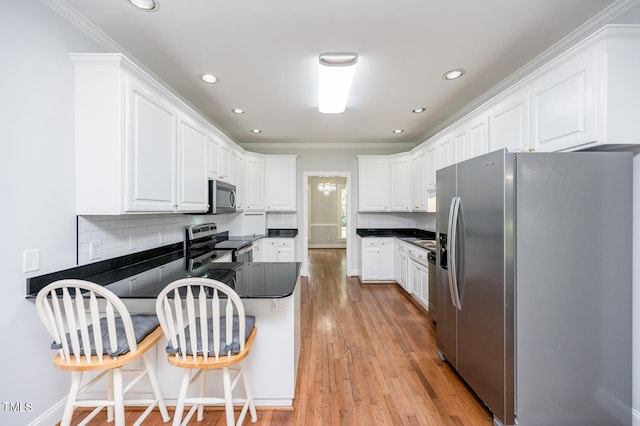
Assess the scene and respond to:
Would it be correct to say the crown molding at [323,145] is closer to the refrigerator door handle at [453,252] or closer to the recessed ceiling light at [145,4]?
the refrigerator door handle at [453,252]

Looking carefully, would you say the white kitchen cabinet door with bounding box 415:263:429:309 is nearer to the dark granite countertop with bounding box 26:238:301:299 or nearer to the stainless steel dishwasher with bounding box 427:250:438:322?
the stainless steel dishwasher with bounding box 427:250:438:322

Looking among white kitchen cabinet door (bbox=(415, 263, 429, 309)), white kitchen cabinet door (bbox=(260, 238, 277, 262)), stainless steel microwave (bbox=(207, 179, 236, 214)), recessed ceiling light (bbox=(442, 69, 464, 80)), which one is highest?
recessed ceiling light (bbox=(442, 69, 464, 80))

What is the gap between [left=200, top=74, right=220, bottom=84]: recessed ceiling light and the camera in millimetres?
2646

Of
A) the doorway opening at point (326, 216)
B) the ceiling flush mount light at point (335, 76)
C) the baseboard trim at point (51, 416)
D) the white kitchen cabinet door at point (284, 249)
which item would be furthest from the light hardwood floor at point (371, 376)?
the doorway opening at point (326, 216)

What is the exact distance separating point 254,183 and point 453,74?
3.52 m

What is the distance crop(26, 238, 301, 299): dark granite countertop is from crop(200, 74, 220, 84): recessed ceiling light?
1.85m

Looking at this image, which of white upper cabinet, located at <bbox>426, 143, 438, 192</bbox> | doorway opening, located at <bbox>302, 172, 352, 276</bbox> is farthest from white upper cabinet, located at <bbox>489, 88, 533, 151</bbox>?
doorway opening, located at <bbox>302, 172, 352, 276</bbox>

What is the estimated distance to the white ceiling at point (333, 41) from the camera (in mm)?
1756

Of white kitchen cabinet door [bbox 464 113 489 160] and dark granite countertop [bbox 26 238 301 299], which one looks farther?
white kitchen cabinet door [bbox 464 113 489 160]

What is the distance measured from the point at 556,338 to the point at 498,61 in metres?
2.30

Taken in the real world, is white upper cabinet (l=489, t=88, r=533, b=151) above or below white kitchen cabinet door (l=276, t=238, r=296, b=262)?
above

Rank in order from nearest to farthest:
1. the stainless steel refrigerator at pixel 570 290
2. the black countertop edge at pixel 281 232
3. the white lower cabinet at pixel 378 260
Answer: the stainless steel refrigerator at pixel 570 290 → the white lower cabinet at pixel 378 260 → the black countertop edge at pixel 281 232

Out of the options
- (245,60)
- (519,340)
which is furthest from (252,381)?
(245,60)

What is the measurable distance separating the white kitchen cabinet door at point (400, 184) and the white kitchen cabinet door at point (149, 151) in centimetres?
373
